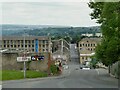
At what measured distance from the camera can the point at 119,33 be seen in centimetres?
3884

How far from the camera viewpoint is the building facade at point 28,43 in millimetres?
169125

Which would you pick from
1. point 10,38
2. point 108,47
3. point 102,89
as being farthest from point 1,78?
point 10,38

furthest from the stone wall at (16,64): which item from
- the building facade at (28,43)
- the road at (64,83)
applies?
the building facade at (28,43)

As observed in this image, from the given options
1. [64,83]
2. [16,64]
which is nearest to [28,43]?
[16,64]

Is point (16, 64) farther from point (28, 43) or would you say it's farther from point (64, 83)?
point (28, 43)

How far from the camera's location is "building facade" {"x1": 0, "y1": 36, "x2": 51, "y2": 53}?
16912 centimetres

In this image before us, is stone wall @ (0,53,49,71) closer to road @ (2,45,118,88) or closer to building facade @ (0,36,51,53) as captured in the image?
road @ (2,45,118,88)

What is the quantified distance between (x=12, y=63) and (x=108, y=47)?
2467cm

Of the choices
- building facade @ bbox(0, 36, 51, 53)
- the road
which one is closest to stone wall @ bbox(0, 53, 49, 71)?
the road

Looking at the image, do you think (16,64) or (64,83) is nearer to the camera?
(64,83)

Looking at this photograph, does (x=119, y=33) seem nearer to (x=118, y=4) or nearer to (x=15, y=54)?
(x=118, y=4)

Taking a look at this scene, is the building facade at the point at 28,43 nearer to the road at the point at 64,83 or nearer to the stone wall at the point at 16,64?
the stone wall at the point at 16,64

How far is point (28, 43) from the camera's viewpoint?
18062cm

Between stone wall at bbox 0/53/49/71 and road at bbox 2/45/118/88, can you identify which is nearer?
road at bbox 2/45/118/88
